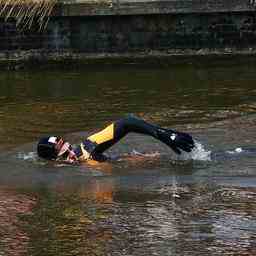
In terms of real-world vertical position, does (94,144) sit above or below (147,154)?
above

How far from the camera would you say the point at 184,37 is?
75.4 ft

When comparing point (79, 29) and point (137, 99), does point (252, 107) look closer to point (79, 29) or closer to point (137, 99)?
point (137, 99)

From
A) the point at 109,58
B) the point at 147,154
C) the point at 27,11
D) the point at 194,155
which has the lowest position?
the point at 147,154

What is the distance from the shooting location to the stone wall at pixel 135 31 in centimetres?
2284

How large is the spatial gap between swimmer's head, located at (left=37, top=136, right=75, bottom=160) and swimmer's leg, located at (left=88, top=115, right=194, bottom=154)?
0.36 metres

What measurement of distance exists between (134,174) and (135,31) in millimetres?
12899

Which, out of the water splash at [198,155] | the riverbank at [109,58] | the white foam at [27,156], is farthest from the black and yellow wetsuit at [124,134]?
the riverbank at [109,58]

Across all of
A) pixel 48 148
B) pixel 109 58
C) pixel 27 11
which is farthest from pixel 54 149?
pixel 27 11

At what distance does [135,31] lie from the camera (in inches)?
911

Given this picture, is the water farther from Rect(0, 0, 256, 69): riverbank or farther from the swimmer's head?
Rect(0, 0, 256, 69): riverbank

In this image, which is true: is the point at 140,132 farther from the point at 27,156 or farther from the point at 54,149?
the point at 27,156

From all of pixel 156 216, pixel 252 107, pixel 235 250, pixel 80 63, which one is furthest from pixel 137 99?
pixel 235 250

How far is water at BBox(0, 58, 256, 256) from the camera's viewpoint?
7.36m

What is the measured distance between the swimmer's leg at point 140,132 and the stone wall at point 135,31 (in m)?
11.7
